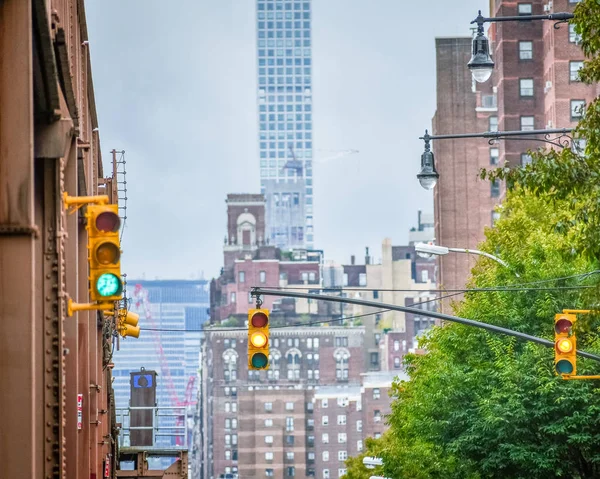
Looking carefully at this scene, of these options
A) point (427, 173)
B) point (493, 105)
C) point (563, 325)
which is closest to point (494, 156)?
point (493, 105)

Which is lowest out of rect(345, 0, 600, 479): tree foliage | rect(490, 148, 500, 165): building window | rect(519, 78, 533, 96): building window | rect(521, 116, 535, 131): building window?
rect(345, 0, 600, 479): tree foliage

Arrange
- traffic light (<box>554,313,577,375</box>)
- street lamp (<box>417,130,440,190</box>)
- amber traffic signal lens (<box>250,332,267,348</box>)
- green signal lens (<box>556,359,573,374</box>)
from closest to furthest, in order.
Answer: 1. green signal lens (<box>556,359,573,374</box>)
2. traffic light (<box>554,313,577,375</box>)
3. amber traffic signal lens (<box>250,332,267,348</box>)
4. street lamp (<box>417,130,440,190</box>)

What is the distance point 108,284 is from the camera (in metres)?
13.7

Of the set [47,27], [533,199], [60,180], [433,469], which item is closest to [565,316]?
[60,180]

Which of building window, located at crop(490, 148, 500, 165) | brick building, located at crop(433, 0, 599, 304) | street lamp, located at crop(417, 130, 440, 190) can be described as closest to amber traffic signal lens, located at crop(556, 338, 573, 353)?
street lamp, located at crop(417, 130, 440, 190)

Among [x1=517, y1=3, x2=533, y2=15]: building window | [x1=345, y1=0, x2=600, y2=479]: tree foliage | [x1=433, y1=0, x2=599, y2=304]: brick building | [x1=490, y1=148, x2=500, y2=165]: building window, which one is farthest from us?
[x1=490, y1=148, x2=500, y2=165]: building window

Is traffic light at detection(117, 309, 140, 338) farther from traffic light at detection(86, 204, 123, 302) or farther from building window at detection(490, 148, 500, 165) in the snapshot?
building window at detection(490, 148, 500, 165)

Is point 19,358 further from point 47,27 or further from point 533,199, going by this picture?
point 533,199

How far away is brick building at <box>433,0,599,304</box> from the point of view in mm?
102625

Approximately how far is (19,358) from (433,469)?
1237 inches

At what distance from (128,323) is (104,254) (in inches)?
897

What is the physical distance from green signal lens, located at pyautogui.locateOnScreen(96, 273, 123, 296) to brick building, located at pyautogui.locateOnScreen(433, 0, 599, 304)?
88.3 m

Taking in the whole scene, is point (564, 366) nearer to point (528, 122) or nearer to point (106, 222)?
point (106, 222)

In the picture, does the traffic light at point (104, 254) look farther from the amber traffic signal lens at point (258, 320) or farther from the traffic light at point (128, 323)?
the traffic light at point (128, 323)
